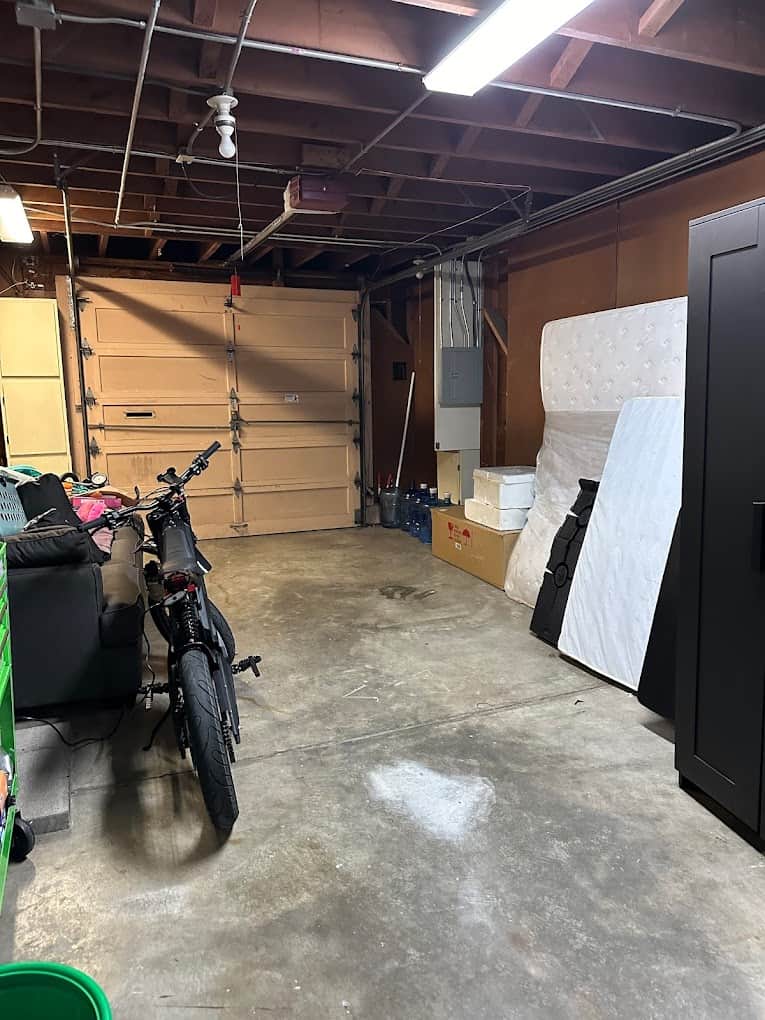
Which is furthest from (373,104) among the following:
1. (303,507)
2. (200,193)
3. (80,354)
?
(303,507)

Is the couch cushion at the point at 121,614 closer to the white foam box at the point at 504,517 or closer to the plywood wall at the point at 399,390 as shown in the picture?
the white foam box at the point at 504,517

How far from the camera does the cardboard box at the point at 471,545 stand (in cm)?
466

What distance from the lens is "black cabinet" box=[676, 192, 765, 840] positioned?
6.40 feet

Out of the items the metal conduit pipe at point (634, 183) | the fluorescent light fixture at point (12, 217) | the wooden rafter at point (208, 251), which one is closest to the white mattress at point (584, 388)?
the metal conduit pipe at point (634, 183)

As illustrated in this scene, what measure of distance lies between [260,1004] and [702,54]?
131 inches

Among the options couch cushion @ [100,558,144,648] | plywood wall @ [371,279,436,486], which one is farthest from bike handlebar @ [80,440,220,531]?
plywood wall @ [371,279,436,486]

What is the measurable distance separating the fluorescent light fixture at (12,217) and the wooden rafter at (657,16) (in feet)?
10.8

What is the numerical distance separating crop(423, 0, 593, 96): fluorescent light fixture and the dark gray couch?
2.19 metres

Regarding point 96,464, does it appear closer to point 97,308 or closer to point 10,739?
point 97,308

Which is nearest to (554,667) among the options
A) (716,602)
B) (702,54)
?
(716,602)

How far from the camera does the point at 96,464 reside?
6078mm

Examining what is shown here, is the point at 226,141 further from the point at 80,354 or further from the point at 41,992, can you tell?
the point at 80,354

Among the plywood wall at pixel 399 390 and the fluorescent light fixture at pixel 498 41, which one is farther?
the plywood wall at pixel 399 390

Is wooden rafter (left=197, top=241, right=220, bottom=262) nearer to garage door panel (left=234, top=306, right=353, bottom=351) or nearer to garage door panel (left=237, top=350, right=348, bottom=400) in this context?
garage door panel (left=234, top=306, right=353, bottom=351)
